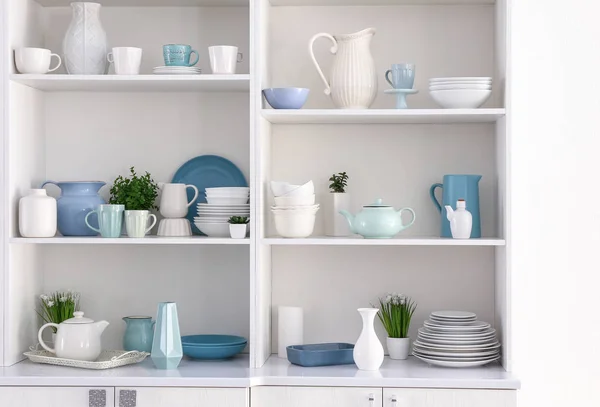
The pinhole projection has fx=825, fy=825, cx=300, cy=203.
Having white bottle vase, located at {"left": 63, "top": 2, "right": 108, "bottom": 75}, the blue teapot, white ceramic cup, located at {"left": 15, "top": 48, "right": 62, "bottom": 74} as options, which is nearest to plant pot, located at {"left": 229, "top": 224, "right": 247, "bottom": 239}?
the blue teapot

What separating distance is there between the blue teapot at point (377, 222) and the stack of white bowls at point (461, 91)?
37cm

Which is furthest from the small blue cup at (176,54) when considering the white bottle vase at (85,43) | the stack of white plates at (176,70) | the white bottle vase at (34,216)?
the white bottle vase at (34,216)

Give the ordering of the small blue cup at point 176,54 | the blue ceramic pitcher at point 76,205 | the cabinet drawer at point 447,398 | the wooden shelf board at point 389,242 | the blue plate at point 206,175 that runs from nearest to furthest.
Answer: the cabinet drawer at point 447,398, the wooden shelf board at point 389,242, the small blue cup at point 176,54, the blue ceramic pitcher at point 76,205, the blue plate at point 206,175

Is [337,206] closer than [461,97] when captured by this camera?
No

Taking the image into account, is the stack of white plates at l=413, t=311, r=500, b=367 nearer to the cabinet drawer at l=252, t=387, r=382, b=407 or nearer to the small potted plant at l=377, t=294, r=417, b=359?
the small potted plant at l=377, t=294, r=417, b=359

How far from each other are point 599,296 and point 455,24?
1.06 meters

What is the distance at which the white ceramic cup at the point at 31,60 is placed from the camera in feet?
8.66

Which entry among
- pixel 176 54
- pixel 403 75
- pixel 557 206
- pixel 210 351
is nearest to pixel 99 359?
pixel 210 351

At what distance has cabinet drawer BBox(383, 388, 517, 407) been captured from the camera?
7.95 ft

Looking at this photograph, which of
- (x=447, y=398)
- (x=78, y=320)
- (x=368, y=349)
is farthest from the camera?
(x=78, y=320)

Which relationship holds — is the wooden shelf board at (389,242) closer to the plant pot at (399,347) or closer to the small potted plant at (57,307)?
the plant pot at (399,347)

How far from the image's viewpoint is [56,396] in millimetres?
2469

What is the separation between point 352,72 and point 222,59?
1.39ft

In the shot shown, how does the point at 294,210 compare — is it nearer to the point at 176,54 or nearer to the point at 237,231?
the point at 237,231
